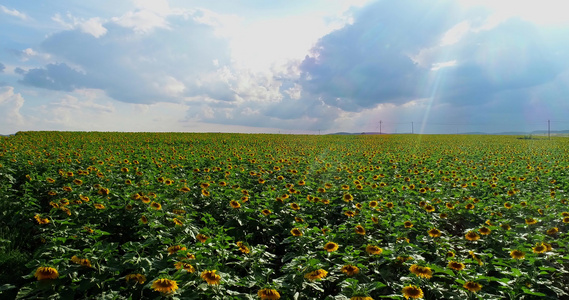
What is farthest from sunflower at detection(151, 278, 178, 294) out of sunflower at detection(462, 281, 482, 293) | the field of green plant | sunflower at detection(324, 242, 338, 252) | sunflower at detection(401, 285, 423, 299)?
sunflower at detection(462, 281, 482, 293)

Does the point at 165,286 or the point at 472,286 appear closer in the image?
the point at 165,286

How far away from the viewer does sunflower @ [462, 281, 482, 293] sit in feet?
9.68

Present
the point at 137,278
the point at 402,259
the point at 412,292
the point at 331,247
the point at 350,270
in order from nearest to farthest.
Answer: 1. the point at 412,292
2. the point at 137,278
3. the point at 350,270
4. the point at 402,259
5. the point at 331,247

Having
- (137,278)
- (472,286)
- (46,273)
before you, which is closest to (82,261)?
(46,273)

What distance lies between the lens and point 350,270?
3.28 metres

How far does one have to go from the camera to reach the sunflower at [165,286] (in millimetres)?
2711

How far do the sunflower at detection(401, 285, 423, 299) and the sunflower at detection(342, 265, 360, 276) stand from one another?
1.61ft

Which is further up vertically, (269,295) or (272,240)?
(269,295)

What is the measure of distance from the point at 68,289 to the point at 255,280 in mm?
1675

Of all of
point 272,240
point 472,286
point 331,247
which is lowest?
point 272,240

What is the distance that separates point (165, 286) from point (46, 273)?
110cm

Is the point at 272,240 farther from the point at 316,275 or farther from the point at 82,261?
the point at 82,261

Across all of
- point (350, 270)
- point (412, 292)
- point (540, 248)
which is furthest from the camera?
point (540, 248)

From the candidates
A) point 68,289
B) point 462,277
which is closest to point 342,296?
point 462,277
